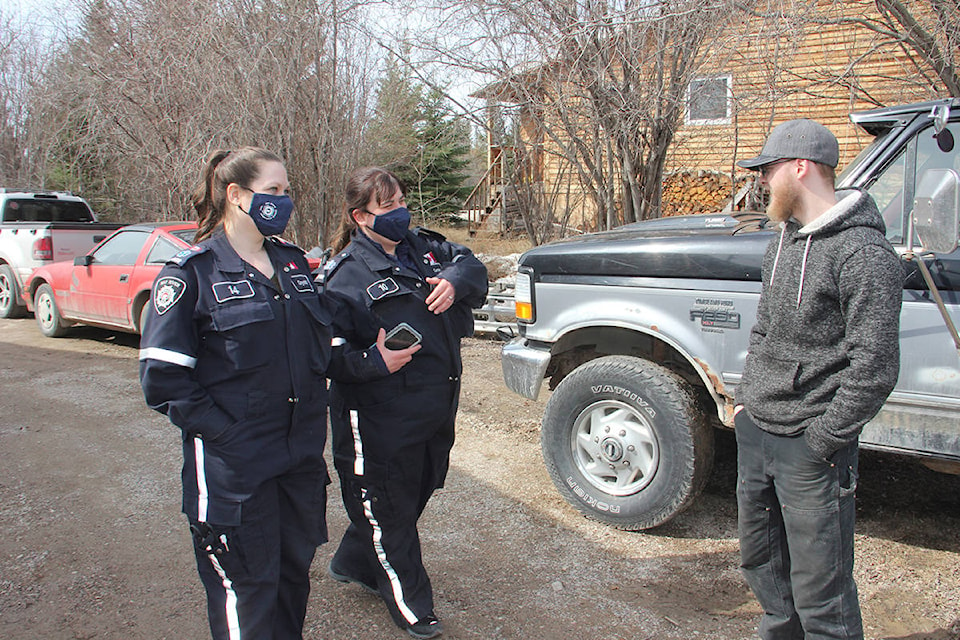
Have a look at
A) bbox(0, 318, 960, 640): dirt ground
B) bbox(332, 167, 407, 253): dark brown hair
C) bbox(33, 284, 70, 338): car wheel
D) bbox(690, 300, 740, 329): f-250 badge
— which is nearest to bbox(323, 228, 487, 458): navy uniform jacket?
bbox(332, 167, 407, 253): dark brown hair

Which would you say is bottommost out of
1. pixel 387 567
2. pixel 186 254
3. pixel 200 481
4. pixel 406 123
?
pixel 387 567

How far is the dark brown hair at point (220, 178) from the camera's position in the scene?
2.38 meters

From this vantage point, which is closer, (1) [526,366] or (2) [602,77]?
(1) [526,366]

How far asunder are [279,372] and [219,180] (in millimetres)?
694

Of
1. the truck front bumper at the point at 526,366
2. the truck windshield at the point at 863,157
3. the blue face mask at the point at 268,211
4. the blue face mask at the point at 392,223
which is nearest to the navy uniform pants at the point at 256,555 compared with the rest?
the blue face mask at the point at 268,211

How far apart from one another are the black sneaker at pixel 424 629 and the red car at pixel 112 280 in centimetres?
600

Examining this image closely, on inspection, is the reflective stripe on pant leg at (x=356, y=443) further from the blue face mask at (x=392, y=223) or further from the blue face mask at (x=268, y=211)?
the blue face mask at (x=268, y=211)

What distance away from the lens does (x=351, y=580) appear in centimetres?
326

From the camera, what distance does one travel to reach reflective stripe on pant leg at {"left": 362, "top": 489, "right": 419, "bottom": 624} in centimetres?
290

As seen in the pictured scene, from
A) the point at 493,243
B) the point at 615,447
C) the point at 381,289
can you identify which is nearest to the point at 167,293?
the point at 381,289

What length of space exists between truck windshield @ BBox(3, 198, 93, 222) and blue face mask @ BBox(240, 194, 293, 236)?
1187 cm

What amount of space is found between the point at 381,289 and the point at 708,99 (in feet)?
22.0

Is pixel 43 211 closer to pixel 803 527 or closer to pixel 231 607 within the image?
pixel 231 607

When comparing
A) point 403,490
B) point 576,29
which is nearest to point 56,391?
point 403,490
